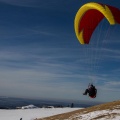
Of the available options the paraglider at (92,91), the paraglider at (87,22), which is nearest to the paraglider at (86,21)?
the paraglider at (87,22)

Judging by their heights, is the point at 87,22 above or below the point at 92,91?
above

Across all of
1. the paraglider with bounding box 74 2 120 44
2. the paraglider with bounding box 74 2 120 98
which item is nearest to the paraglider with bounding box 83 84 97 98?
the paraglider with bounding box 74 2 120 98

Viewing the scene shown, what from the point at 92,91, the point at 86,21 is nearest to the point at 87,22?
the point at 86,21

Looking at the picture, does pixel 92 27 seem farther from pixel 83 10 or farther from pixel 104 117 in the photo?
pixel 104 117

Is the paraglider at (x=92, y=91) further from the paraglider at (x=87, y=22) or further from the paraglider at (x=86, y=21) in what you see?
the paraglider at (x=86, y=21)

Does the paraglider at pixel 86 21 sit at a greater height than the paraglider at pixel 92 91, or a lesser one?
greater

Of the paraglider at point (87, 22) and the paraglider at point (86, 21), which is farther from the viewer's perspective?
the paraglider at point (86, 21)

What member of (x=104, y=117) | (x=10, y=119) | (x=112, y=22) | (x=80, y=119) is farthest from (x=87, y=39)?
(x=10, y=119)

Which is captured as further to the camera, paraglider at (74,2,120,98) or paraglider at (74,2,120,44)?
paraglider at (74,2,120,44)

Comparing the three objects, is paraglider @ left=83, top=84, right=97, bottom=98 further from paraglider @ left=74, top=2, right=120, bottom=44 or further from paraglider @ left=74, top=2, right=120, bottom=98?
paraglider @ left=74, top=2, right=120, bottom=44

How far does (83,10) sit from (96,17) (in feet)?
5.41

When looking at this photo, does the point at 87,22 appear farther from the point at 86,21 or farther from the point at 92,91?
the point at 92,91

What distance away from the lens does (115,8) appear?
22.9m

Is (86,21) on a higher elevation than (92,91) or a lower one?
higher
